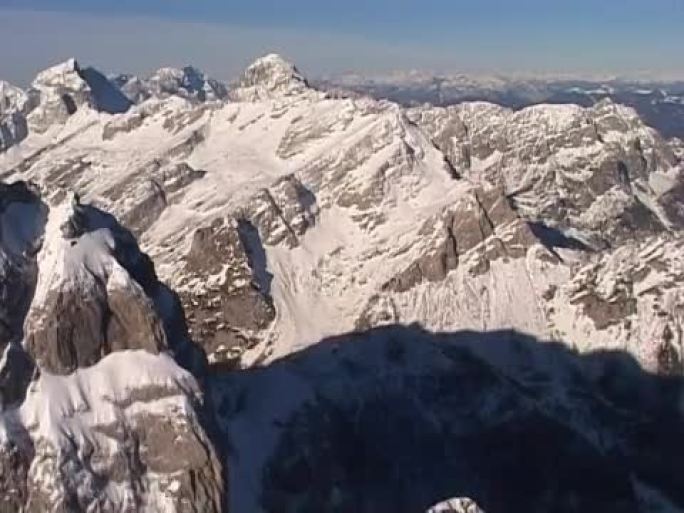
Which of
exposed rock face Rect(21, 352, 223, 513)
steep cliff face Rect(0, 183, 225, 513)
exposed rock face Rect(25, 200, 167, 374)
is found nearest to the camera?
exposed rock face Rect(21, 352, 223, 513)

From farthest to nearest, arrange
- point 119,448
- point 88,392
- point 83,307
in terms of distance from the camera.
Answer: point 83,307, point 88,392, point 119,448

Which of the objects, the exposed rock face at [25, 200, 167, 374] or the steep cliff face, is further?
the exposed rock face at [25, 200, 167, 374]

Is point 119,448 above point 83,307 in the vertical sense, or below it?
below

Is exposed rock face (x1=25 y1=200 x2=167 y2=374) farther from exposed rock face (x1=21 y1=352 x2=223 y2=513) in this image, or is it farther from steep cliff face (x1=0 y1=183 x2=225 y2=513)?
exposed rock face (x1=21 y1=352 x2=223 y2=513)

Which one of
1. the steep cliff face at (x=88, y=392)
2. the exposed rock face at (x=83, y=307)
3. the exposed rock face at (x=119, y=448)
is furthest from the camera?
the exposed rock face at (x=83, y=307)

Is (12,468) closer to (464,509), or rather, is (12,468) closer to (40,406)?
(40,406)

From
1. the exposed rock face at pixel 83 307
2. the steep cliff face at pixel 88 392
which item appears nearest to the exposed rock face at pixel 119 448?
the steep cliff face at pixel 88 392

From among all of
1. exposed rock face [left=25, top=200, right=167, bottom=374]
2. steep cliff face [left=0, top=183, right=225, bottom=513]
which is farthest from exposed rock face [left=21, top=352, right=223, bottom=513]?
exposed rock face [left=25, top=200, right=167, bottom=374]

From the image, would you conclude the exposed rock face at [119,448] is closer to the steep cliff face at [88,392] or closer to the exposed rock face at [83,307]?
the steep cliff face at [88,392]

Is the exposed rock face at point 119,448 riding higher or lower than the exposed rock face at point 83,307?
lower

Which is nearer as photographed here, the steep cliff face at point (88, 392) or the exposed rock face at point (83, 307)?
the steep cliff face at point (88, 392)

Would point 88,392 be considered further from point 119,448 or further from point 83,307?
point 83,307

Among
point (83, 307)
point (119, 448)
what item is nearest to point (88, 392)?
point (119, 448)
